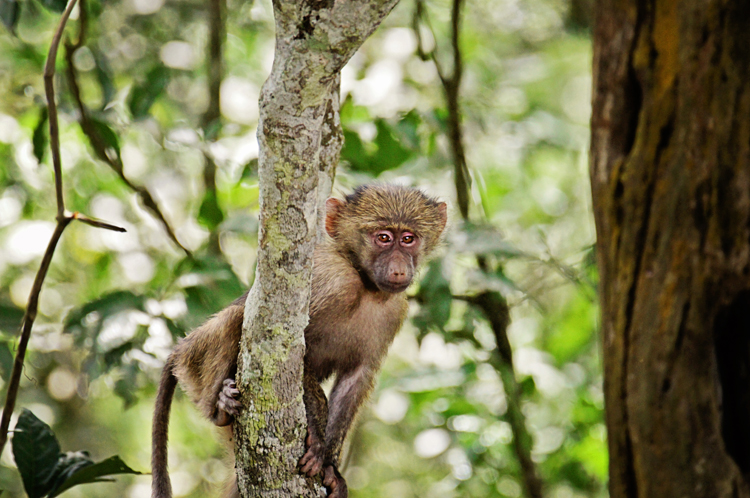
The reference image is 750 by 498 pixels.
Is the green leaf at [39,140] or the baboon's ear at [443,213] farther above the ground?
the green leaf at [39,140]

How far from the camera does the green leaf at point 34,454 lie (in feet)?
12.3

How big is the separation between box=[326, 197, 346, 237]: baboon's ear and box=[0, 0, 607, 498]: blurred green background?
509mm

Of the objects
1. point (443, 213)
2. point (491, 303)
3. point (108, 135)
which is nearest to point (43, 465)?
point (108, 135)

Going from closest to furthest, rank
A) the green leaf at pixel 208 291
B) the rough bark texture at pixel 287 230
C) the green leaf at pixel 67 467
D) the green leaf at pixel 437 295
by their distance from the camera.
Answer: the rough bark texture at pixel 287 230
the green leaf at pixel 67 467
the green leaf at pixel 208 291
the green leaf at pixel 437 295

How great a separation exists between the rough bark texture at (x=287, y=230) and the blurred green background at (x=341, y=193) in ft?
5.19

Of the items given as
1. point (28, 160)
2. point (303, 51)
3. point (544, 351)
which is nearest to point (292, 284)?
point (303, 51)

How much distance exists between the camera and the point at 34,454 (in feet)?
12.4

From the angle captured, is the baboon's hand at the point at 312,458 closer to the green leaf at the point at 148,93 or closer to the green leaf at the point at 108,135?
the green leaf at the point at 108,135

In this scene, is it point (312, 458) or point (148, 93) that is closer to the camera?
point (312, 458)

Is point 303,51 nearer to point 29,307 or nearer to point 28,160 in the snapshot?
point 29,307

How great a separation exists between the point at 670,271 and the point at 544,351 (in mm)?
4930

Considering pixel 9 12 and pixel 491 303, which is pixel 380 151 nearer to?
Answer: pixel 491 303

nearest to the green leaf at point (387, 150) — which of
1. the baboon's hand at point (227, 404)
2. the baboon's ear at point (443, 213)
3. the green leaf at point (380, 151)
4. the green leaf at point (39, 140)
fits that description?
the green leaf at point (380, 151)

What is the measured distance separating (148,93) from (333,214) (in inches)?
71.5
